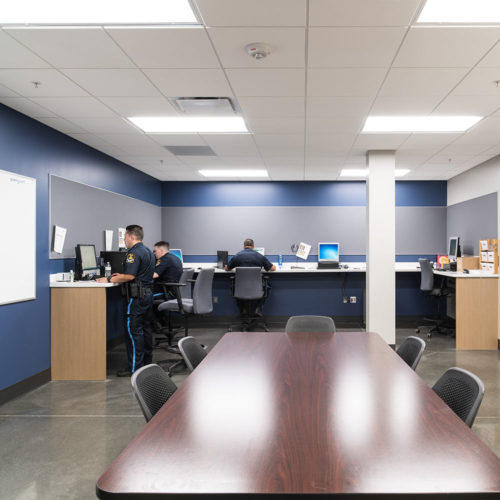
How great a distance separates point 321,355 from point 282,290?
5293 mm

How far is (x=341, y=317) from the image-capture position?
24.9 feet

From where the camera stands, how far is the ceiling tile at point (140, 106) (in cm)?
371

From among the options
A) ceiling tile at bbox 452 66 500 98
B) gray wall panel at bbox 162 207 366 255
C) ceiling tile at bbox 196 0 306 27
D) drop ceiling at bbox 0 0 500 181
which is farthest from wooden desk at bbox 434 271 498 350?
ceiling tile at bbox 196 0 306 27

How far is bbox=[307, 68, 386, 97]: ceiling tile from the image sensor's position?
10.2ft

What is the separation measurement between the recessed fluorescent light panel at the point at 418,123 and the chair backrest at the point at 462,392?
3009 millimetres

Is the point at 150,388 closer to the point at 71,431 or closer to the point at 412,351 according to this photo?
the point at 412,351

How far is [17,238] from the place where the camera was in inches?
152

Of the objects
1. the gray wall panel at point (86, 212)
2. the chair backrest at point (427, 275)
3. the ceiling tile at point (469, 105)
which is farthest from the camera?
the chair backrest at point (427, 275)

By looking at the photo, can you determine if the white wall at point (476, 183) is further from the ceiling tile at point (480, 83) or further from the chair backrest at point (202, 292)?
the chair backrest at point (202, 292)

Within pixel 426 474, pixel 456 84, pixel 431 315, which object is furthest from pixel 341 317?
pixel 426 474

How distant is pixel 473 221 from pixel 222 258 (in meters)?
4.15

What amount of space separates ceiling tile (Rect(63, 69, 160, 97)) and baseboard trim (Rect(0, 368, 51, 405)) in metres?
2.70

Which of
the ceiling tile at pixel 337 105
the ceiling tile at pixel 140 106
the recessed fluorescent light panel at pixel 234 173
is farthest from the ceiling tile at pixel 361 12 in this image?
the recessed fluorescent light panel at pixel 234 173

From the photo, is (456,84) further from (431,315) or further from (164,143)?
(431,315)
